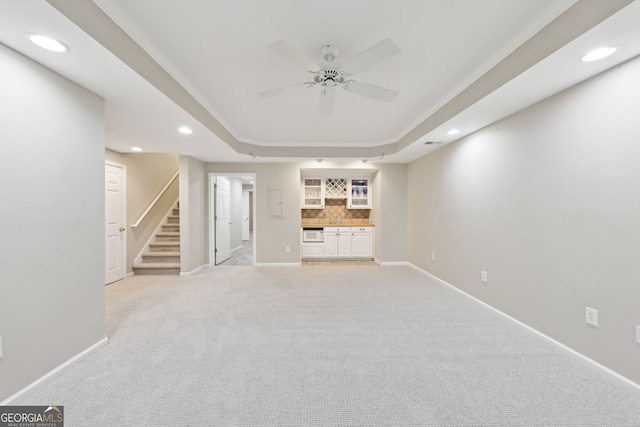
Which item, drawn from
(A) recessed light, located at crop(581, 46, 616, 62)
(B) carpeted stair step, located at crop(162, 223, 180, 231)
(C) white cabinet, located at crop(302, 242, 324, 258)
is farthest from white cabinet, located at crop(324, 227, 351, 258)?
(A) recessed light, located at crop(581, 46, 616, 62)

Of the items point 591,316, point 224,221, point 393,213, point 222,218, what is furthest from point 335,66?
point 224,221

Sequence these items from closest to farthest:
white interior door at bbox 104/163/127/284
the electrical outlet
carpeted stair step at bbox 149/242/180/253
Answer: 1. the electrical outlet
2. white interior door at bbox 104/163/127/284
3. carpeted stair step at bbox 149/242/180/253

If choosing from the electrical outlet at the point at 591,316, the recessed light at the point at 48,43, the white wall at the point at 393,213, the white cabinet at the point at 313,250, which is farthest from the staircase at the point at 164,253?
the electrical outlet at the point at 591,316

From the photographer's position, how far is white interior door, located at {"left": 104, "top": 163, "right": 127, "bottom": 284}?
4.49 m

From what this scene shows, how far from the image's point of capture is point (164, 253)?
5336 millimetres

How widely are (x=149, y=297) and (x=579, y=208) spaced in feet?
16.7

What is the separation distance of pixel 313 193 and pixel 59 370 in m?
5.60

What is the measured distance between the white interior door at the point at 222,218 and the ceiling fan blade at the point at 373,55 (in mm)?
4846

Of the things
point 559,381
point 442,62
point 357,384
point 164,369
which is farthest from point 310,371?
point 442,62

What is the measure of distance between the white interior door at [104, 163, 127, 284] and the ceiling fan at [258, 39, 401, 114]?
3893mm

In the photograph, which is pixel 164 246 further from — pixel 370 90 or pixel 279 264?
pixel 370 90

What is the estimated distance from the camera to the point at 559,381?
1877 millimetres

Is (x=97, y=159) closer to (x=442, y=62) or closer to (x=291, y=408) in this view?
(x=291, y=408)

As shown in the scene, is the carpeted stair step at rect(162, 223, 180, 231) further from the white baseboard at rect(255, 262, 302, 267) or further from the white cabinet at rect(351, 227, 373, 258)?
the white cabinet at rect(351, 227, 373, 258)
